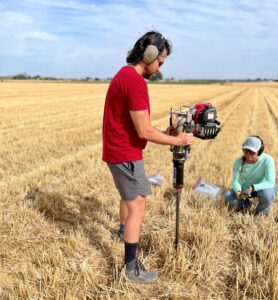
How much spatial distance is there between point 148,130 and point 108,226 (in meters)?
1.93

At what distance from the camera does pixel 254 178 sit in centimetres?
529

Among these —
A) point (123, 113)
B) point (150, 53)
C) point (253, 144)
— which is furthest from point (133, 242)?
point (253, 144)

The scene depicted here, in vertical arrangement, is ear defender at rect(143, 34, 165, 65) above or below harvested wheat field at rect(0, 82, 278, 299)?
above

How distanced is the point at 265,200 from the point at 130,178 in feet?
7.57

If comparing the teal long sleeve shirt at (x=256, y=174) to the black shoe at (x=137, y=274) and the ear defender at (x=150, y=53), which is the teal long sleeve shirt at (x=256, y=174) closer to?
the black shoe at (x=137, y=274)

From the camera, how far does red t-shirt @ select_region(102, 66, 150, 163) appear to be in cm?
319

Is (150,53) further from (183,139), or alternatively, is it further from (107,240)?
(107,240)

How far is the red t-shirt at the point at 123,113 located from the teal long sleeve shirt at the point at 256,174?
86.3 inches

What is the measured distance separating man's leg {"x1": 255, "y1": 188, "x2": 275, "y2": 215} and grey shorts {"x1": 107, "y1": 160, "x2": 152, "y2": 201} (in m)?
2.12

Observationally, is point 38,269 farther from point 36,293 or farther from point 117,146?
point 117,146

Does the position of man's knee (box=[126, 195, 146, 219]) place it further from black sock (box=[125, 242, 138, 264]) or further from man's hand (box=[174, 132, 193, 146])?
man's hand (box=[174, 132, 193, 146])

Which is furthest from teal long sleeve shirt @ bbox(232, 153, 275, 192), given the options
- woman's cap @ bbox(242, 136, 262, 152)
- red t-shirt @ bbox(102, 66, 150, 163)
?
red t-shirt @ bbox(102, 66, 150, 163)

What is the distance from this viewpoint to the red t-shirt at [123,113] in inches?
125

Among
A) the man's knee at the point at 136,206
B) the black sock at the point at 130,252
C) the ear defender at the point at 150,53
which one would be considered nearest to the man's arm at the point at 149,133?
the ear defender at the point at 150,53
